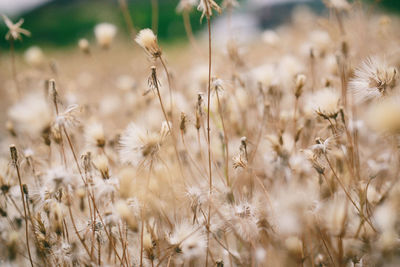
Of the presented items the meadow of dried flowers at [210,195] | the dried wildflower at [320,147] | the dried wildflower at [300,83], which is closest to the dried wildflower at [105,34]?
the meadow of dried flowers at [210,195]

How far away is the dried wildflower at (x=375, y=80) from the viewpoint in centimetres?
108

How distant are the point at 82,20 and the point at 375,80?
1227cm

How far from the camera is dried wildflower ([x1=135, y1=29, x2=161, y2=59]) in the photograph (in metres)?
1.07

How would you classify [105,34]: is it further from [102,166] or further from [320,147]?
[320,147]

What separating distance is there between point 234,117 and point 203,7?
83 cm

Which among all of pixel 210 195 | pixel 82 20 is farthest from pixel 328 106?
pixel 82 20

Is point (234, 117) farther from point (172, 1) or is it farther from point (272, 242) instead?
point (172, 1)

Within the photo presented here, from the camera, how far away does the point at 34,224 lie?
3.77 ft

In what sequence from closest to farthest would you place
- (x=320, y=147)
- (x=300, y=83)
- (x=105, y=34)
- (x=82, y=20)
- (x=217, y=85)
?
(x=320, y=147)
(x=217, y=85)
(x=300, y=83)
(x=105, y=34)
(x=82, y=20)

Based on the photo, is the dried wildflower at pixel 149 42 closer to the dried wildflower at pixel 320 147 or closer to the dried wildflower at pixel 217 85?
the dried wildflower at pixel 217 85

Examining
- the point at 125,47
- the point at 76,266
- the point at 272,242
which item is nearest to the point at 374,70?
the point at 272,242

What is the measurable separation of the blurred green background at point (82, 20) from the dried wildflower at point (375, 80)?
7783 millimetres

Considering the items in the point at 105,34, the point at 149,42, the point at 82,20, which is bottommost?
the point at 149,42

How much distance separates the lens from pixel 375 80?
3.63 feet
